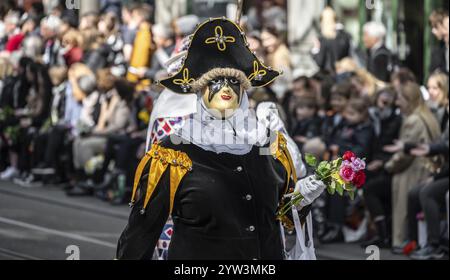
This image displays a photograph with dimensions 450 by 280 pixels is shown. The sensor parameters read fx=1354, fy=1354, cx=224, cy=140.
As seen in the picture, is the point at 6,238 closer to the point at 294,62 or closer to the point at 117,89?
the point at 117,89

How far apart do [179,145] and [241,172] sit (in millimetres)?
359

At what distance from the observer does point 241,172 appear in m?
7.14

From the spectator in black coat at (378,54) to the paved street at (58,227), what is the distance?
120 inches

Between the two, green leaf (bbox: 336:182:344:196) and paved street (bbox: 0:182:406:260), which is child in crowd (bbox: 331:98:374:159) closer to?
paved street (bbox: 0:182:406:260)

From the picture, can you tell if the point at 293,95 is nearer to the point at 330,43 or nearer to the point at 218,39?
the point at 330,43

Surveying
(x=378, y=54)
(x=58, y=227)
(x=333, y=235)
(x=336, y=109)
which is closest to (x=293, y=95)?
(x=336, y=109)

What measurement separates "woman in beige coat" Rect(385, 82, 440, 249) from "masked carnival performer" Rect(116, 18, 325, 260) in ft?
20.7

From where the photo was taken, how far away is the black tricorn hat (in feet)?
23.5

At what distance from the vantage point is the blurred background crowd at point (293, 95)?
13.6 m

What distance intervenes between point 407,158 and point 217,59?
6.61 metres

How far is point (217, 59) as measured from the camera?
7.21 metres

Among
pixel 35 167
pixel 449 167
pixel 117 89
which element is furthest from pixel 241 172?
pixel 35 167

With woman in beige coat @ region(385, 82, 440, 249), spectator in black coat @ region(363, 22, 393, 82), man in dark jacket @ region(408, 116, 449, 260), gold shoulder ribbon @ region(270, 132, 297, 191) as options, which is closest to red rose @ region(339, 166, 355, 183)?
gold shoulder ribbon @ region(270, 132, 297, 191)

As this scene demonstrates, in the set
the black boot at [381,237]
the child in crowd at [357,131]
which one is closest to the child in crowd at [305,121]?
the child in crowd at [357,131]
